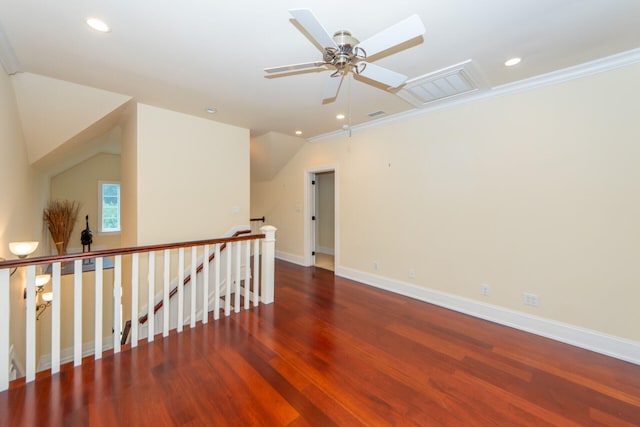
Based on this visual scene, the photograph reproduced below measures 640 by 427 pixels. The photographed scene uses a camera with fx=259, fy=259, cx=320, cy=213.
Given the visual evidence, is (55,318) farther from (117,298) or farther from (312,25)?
(312,25)

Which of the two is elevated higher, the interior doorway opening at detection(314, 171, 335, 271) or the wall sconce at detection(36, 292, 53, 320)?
the interior doorway opening at detection(314, 171, 335, 271)

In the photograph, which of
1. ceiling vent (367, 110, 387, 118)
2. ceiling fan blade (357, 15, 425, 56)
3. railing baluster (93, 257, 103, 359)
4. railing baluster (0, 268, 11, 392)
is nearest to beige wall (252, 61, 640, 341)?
ceiling vent (367, 110, 387, 118)

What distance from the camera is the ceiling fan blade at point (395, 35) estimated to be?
4.75 ft

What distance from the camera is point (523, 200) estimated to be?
288 cm

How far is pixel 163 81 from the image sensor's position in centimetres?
283

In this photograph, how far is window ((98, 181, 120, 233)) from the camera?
6332 mm

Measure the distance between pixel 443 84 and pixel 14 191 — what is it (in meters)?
4.81

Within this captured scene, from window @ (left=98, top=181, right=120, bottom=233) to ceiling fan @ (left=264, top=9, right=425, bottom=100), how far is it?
260 inches

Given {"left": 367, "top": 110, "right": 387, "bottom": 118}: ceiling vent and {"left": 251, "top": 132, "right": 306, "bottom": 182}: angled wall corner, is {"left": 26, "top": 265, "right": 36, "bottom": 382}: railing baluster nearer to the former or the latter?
{"left": 251, "top": 132, "right": 306, "bottom": 182}: angled wall corner

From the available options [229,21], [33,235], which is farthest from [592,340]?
[33,235]

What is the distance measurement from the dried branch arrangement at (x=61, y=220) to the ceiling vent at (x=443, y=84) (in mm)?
6866

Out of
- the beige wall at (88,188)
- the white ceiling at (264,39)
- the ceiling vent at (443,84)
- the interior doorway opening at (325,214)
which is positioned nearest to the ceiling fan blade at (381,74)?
the white ceiling at (264,39)

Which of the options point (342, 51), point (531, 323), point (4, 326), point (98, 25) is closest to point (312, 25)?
point (342, 51)

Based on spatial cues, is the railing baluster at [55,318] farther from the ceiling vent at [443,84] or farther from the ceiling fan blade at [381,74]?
the ceiling vent at [443,84]
